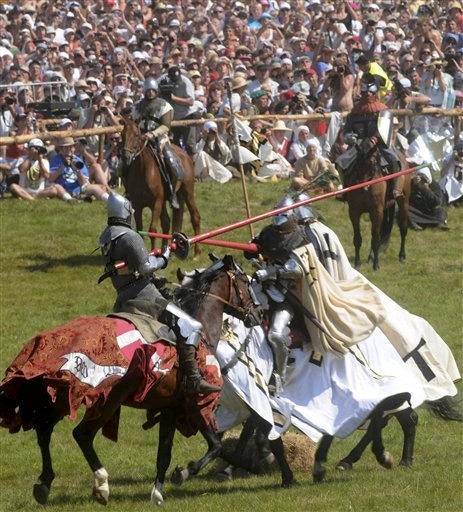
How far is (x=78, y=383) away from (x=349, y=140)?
36.7 feet

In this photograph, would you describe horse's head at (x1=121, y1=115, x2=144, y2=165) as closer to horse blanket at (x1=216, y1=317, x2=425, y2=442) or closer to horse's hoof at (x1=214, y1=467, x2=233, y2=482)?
horse blanket at (x1=216, y1=317, x2=425, y2=442)

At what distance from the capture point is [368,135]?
70.1 feet

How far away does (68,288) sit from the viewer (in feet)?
66.7

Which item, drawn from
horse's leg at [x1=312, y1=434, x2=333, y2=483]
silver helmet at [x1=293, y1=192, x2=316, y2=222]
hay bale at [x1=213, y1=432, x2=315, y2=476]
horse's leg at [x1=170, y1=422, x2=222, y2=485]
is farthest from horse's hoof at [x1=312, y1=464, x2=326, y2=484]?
silver helmet at [x1=293, y1=192, x2=316, y2=222]

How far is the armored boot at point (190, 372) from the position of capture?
11.4 metres

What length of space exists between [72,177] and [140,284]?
39.5 ft

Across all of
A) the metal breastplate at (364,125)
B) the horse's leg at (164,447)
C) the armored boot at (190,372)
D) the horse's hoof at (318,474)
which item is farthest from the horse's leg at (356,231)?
the armored boot at (190,372)

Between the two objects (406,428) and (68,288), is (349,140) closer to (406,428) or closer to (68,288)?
(68,288)

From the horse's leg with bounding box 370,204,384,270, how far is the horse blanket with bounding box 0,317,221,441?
34.4 feet

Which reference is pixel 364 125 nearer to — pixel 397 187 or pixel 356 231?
pixel 397 187

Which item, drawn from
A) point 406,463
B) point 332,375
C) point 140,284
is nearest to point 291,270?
point 332,375

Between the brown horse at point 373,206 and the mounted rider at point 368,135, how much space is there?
71 mm

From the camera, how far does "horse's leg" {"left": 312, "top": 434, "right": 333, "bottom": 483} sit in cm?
1242

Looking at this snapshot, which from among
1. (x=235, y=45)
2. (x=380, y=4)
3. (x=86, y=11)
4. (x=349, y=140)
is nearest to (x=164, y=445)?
(x=349, y=140)
